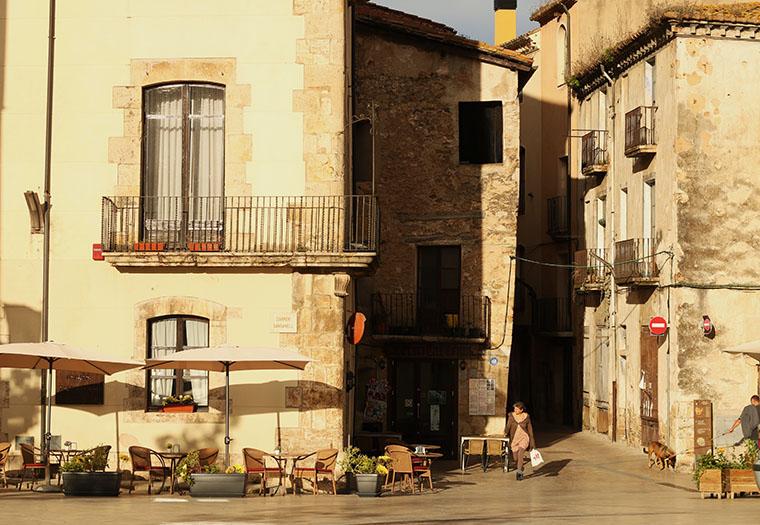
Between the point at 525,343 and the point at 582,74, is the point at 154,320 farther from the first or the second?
the point at 525,343

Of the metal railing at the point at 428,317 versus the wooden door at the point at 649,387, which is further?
the metal railing at the point at 428,317

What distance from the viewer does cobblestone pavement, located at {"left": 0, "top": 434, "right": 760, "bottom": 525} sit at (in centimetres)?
1877

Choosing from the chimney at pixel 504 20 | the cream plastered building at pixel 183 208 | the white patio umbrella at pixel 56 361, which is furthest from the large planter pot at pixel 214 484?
the chimney at pixel 504 20

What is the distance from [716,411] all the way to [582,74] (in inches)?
472

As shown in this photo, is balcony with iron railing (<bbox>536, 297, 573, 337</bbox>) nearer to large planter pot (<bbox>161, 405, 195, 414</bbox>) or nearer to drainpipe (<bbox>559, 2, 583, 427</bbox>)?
drainpipe (<bbox>559, 2, 583, 427</bbox>)

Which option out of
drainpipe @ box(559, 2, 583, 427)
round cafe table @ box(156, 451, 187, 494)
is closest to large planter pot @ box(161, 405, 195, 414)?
round cafe table @ box(156, 451, 187, 494)

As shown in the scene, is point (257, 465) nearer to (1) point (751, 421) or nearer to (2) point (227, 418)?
(2) point (227, 418)

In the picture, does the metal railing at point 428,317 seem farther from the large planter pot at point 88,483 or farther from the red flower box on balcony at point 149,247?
the large planter pot at point 88,483

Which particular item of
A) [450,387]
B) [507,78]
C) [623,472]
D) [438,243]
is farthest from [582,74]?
[623,472]

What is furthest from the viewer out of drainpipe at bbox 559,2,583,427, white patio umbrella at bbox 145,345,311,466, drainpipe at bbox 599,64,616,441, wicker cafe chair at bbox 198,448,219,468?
drainpipe at bbox 559,2,583,427

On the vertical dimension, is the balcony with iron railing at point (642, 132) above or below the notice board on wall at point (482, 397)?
above

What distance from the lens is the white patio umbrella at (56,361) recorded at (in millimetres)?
21781

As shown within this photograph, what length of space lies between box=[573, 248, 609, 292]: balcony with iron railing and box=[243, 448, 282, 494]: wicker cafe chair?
1445cm

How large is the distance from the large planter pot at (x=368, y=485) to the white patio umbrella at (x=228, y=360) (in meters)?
2.00
